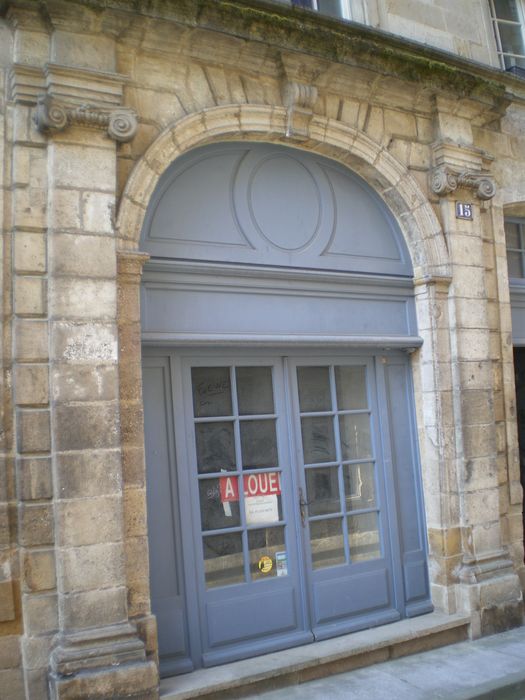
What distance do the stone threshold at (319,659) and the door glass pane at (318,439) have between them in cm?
127

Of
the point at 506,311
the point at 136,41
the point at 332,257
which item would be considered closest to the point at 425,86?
the point at 332,257

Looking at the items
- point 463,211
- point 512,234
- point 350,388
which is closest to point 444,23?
point 463,211

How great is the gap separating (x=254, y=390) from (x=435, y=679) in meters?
2.23

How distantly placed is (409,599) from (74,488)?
9.28ft

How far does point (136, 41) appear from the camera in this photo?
4.39 meters

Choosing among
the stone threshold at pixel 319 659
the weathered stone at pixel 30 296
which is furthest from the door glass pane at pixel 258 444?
the weathered stone at pixel 30 296

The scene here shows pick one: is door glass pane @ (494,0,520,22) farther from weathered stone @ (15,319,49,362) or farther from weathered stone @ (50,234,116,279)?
weathered stone @ (15,319,49,362)

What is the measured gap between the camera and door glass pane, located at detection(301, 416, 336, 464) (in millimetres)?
5020

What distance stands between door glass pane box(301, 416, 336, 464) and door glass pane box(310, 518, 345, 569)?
0.46 meters

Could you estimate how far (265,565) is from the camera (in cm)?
471

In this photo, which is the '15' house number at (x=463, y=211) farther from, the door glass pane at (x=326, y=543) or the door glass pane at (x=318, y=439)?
the door glass pane at (x=326, y=543)

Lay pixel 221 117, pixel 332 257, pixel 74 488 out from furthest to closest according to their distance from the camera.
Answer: pixel 332 257
pixel 221 117
pixel 74 488

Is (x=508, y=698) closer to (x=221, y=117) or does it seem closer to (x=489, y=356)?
(x=489, y=356)

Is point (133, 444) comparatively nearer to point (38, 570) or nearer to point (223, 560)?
point (38, 570)
